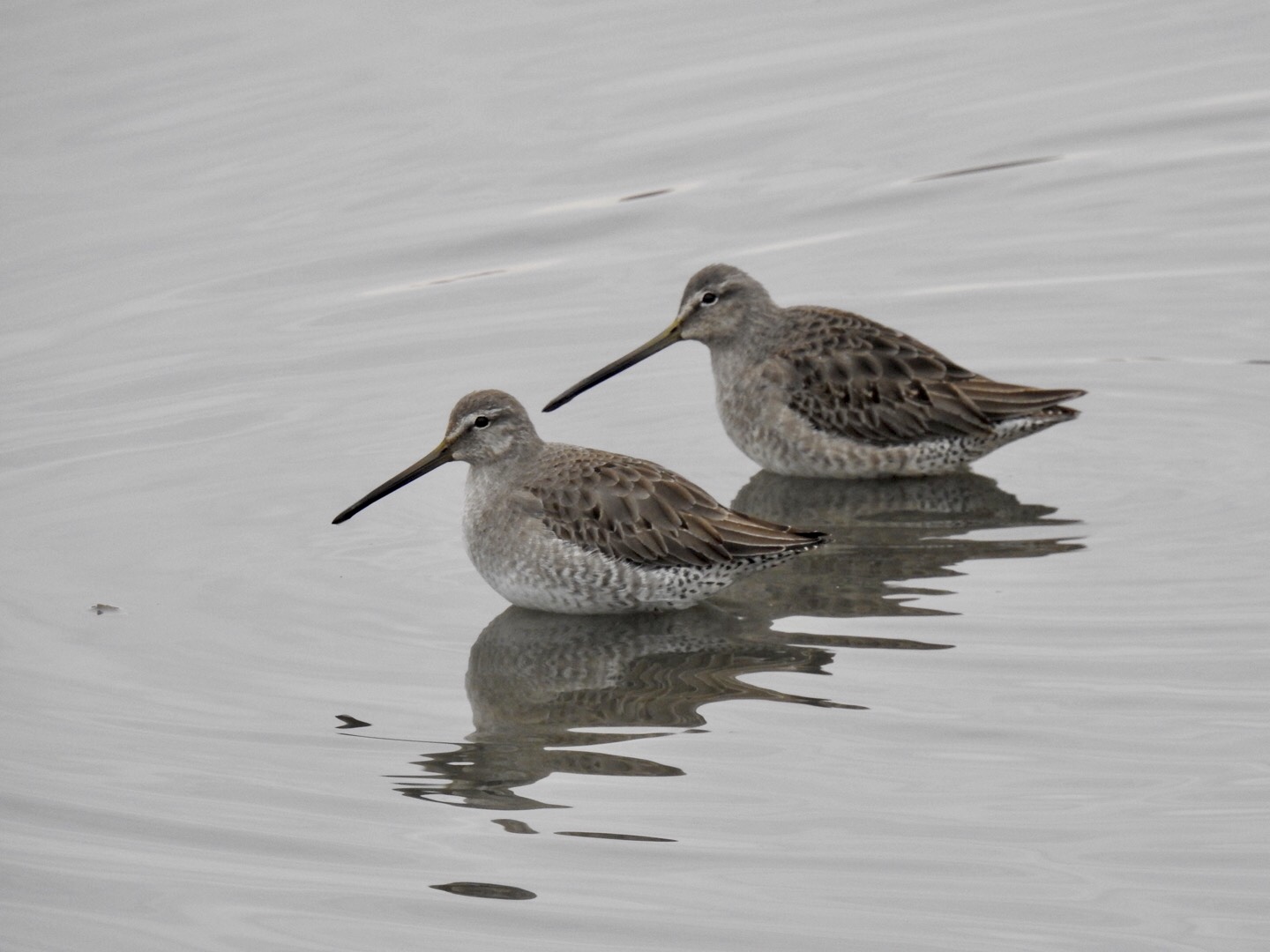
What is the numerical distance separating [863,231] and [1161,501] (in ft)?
Result: 13.0

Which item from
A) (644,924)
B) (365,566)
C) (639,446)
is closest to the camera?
(644,924)

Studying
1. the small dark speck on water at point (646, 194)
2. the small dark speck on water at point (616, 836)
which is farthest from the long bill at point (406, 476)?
the small dark speck on water at point (646, 194)

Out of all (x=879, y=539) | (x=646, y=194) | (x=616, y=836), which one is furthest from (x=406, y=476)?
(x=646, y=194)

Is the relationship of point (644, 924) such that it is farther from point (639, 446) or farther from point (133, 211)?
point (133, 211)

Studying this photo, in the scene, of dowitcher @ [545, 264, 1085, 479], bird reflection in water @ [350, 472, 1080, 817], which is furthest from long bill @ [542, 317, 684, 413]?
bird reflection in water @ [350, 472, 1080, 817]

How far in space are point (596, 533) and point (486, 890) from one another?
7.98ft

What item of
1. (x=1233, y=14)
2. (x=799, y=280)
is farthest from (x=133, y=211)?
(x=1233, y=14)

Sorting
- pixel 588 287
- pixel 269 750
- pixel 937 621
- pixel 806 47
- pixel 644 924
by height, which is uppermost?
pixel 806 47

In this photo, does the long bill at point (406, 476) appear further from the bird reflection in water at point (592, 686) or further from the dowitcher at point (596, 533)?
the bird reflection in water at point (592, 686)

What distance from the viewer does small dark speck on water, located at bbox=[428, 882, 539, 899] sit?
20.2ft

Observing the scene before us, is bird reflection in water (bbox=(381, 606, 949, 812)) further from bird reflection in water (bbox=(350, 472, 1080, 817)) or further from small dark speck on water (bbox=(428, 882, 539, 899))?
small dark speck on water (bbox=(428, 882, 539, 899))

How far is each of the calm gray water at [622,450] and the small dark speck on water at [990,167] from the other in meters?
0.10

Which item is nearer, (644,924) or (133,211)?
(644,924)

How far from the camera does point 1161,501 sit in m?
9.15
